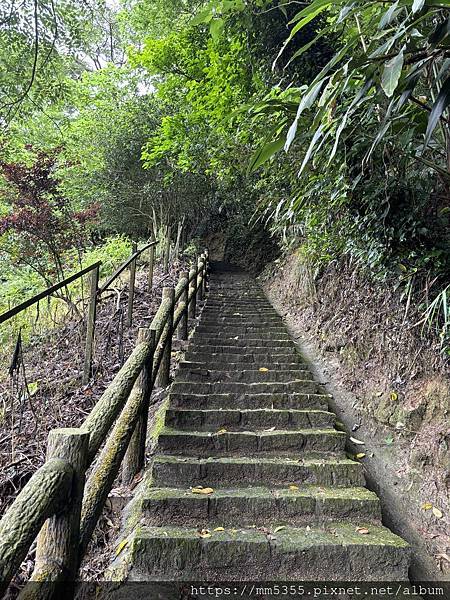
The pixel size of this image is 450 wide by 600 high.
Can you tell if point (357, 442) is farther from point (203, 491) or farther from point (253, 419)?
point (203, 491)

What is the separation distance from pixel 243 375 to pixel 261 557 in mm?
1899

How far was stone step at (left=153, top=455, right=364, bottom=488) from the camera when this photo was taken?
2.46 metres

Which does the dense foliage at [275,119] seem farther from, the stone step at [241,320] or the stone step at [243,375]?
the stone step at [243,375]

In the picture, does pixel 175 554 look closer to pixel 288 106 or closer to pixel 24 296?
pixel 288 106

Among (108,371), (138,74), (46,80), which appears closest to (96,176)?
(138,74)

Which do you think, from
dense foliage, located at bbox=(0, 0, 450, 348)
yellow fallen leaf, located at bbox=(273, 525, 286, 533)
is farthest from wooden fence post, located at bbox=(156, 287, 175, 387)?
yellow fallen leaf, located at bbox=(273, 525, 286, 533)

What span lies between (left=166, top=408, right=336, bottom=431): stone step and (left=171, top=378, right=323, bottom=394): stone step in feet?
1.28

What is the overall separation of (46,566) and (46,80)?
4.56m

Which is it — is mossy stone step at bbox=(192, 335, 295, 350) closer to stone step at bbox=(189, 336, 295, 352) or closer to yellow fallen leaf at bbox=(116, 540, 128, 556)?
stone step at bbox=(189, 336, 295, 352)

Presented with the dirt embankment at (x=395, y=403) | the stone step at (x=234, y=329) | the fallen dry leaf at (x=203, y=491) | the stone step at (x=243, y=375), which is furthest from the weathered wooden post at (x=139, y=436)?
the stone step at (x=234, y=329)

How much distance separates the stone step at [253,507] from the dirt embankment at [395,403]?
0.43 metres

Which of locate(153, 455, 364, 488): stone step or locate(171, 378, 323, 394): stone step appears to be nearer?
locate(153, 455, 364, 488): stone step

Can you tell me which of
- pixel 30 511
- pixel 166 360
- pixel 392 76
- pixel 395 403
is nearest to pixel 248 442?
pixel 166 360

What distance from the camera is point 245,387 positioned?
3.50 metres
